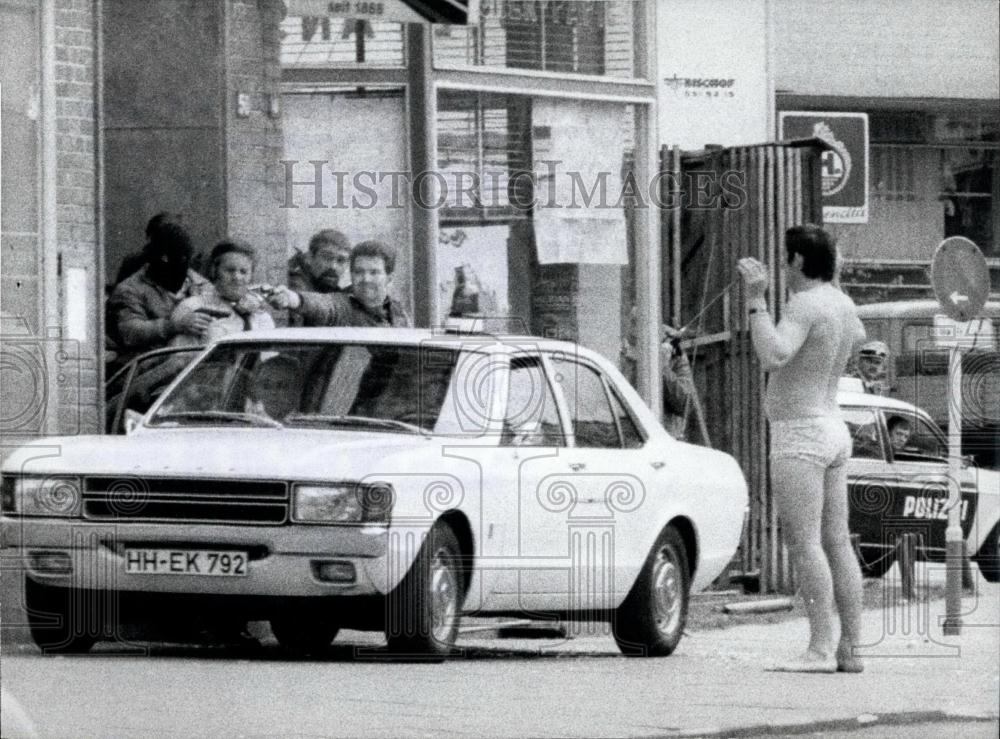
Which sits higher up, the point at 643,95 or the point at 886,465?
the point at 643,95

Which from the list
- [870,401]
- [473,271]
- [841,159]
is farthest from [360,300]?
[870,401]

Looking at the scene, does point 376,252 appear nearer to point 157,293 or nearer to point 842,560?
point 157,293

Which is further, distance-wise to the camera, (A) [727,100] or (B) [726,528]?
(A) [727,100]

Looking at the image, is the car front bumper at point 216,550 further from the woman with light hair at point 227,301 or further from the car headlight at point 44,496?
the woman with light hair at point 227,301

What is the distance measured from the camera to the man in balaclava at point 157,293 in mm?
15523

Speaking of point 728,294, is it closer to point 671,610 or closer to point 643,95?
point 643,95

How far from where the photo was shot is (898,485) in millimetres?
21875

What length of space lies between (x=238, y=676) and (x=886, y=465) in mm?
12313

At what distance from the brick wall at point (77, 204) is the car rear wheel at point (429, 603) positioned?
173 inches

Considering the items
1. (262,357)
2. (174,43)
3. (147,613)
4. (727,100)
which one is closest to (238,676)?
(147,613)

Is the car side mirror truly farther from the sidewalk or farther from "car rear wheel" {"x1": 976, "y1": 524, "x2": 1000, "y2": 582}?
"car rear wheel" {"x1": 976, "y1": 524, "x2": 1000, "y2": 582}

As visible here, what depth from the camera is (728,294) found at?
18.8 m

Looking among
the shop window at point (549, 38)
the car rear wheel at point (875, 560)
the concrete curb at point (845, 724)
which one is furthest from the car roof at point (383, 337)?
the car rear wheel at point (875, 560)

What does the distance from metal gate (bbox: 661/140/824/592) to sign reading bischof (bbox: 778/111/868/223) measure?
168cm
